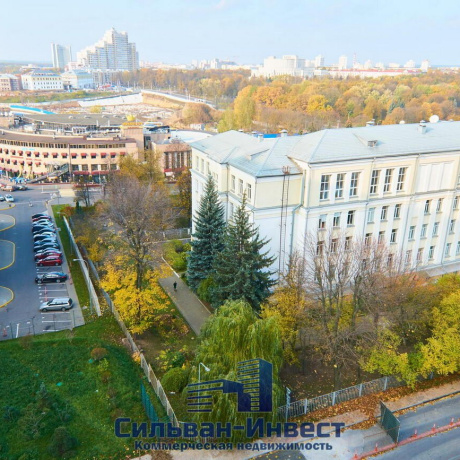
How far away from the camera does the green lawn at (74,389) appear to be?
18.8 meters

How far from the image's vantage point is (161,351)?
86.7 feet

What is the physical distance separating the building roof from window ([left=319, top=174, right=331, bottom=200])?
1328mm

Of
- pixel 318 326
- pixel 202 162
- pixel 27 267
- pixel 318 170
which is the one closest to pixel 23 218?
pixel 27 267

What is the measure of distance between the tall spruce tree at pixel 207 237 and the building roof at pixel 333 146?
3.43m

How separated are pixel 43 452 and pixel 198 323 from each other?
13592mm

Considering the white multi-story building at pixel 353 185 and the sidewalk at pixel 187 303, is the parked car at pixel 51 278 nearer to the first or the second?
the sidewalk at pixel 187 303

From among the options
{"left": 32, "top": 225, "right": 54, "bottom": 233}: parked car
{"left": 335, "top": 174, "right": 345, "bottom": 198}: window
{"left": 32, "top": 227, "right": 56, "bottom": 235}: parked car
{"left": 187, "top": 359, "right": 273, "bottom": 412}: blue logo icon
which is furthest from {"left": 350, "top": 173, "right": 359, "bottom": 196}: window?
{"left": 32, "top": 225, "right": 54, "bottom": 233}: parked car

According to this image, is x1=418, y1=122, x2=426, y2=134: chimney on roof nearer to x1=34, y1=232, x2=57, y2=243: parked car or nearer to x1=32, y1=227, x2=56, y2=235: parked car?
x1=34, y1=232, x2=57, y2=243: parked car

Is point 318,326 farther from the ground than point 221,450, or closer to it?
farther from the ground

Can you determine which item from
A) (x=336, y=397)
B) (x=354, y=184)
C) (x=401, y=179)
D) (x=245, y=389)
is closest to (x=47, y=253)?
(x=245, y=389)

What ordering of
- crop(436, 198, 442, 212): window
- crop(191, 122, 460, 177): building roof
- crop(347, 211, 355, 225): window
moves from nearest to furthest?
crop(191, 122, 460, 177): building roof < crop(347, 211, 355, 225): window < crop(436, 198, 442, 212): window

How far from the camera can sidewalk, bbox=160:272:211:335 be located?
1200 inches

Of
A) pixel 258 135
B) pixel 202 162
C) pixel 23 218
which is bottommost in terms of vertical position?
pixel 23 218

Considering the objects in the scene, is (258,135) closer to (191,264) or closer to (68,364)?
(191,264)
